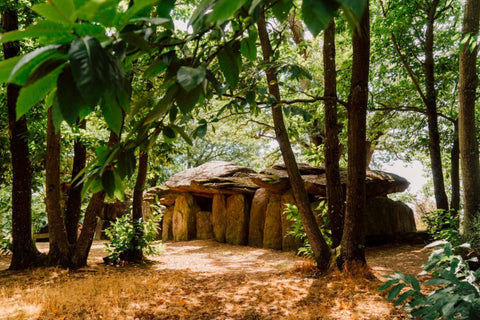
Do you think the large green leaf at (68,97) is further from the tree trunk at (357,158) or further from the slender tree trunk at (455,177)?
the slender tree trunk at (455,177)

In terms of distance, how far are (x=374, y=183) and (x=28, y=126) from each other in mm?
8420

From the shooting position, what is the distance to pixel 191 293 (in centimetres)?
448

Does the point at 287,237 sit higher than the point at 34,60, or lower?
lower

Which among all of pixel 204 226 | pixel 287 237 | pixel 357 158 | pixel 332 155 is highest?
pixel 332 155

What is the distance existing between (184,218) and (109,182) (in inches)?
455

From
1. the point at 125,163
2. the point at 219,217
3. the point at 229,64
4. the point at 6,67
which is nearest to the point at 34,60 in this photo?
the point at 6,67

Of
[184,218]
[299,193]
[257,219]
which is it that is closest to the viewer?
[299,193]

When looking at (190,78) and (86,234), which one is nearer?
(190,78)

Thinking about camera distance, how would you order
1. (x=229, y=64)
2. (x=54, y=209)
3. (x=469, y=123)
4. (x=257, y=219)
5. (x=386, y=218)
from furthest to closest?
(x=257, y=219) → (x=386, y=218) → (x=54, y=209) → (x=469, y=123) → (x=229, y=64)

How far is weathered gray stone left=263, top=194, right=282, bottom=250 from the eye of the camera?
30.3 feet

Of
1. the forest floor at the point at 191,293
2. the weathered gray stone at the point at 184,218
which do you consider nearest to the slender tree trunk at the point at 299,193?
the forest floor at the point at 191,293

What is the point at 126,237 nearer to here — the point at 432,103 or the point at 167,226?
the point at 167,226

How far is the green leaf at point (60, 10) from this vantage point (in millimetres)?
571

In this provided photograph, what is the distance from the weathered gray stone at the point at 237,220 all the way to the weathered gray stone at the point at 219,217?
0.98ft
